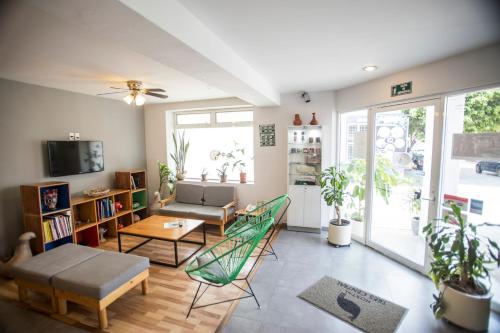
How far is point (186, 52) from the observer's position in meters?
1.73

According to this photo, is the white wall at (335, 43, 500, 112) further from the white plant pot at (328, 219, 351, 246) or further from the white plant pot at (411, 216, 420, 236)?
the white plant pot at (328, 219, 351, 246)

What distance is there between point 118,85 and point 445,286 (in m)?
4.57

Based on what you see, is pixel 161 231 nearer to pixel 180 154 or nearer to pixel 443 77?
pixel 180 154

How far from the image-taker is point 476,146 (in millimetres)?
2303

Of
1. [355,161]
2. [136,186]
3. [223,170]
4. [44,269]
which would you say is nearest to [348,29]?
[355,161]

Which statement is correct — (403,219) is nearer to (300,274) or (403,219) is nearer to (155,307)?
(300,274)

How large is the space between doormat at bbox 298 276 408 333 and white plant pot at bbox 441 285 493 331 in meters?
0.38

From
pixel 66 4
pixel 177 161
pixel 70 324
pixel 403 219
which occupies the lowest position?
pixel 70 324

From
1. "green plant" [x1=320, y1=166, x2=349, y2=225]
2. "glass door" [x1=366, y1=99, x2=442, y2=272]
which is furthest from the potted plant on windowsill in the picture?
"glass door" [x1=366, y1=99, x2=442, y2=272]

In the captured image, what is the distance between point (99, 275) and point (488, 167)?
3823 mm

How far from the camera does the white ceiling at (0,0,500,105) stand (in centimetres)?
139

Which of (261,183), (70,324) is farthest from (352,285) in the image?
(70,324)

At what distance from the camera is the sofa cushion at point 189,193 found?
15.7 ft

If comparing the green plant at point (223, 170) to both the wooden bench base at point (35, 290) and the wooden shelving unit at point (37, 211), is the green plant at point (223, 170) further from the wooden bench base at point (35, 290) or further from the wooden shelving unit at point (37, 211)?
the wooden bench base at point (35, 290)
